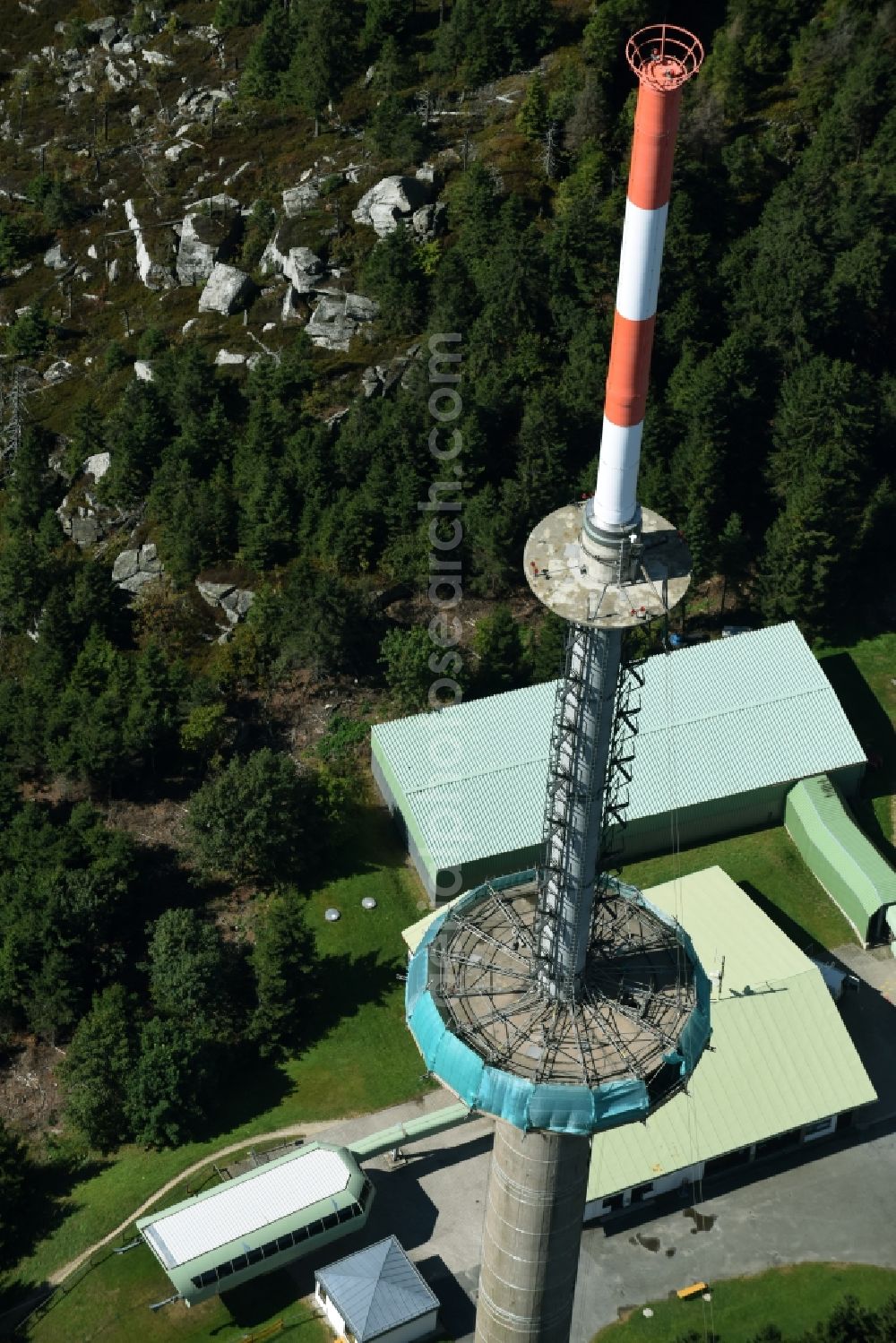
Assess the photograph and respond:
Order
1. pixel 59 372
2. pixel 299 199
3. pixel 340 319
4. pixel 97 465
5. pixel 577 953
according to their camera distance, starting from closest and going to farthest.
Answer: pixel 577 953
pixel 97 465
pixel 340 319
pixel 299 199
pixel 59 372

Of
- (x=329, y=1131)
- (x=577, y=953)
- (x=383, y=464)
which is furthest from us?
(x=383, y=464)

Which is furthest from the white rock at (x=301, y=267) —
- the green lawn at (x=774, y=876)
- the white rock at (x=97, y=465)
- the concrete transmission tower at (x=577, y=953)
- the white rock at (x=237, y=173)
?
the concrete transmission tower at (x=577, y=953)

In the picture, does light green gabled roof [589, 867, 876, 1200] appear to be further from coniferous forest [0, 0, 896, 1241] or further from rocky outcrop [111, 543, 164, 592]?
rocky outcrop [111, 543, 164, 592]

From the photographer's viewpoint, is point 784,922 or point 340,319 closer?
point 784,922

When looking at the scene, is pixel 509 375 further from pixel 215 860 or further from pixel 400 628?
pixel 215 860

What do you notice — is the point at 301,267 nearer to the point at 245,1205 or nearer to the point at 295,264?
the point at 295,264

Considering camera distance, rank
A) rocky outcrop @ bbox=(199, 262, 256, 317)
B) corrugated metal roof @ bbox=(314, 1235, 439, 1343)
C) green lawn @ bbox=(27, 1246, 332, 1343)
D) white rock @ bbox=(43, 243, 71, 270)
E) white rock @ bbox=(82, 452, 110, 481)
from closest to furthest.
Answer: corrugated metal roof @ bbox=(314, 1235, 439, 1343), green lawn @ bbox=(27, 1246, 332, 1343), white rock @ bbox=(82, 452, 110, 481), rocky outcrop @ bbox=(199, 262, 256, 317), white rock @ bbox=(43, 243, 71, 270)

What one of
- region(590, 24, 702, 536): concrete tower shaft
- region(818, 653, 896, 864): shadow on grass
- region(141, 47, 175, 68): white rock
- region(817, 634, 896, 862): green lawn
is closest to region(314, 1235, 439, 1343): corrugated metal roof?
region(818, 653, 896, 864): shadow on grass

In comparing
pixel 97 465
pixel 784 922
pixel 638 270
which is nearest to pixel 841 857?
pixel 784 922
